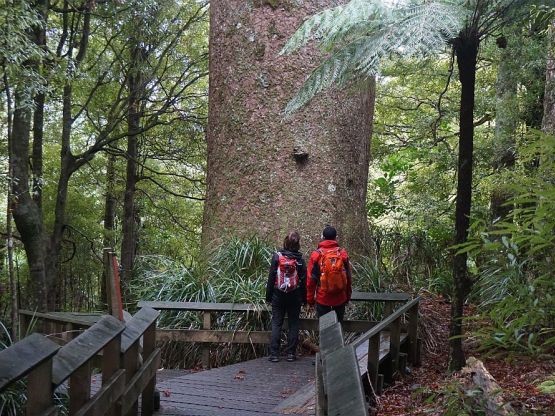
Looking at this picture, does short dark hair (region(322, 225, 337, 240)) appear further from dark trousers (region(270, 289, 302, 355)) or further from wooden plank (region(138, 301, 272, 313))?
wooden plank (region(138, 301, 272, 313))

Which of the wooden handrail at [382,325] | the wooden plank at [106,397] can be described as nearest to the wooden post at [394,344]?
the wooden handrail at [382,325]

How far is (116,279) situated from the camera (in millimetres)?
5859

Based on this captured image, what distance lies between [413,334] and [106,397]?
499cm

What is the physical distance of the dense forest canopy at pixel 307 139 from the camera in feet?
15.7

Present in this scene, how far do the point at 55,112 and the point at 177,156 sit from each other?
10.8ft

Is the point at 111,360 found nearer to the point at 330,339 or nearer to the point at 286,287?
the point at 330,339

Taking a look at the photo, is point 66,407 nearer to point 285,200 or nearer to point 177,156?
point 285,200

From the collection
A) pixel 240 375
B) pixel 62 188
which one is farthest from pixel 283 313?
pixel 62 188

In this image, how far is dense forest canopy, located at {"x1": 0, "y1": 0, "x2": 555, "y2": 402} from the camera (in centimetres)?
478

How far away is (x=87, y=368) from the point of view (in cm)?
293

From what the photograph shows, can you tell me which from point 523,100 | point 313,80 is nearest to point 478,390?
point 313,80

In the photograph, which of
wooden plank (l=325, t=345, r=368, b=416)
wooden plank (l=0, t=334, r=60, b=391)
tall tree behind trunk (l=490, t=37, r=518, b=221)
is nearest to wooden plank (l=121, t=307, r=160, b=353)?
wooden plank (l=0, t=334, r=60, b=391)

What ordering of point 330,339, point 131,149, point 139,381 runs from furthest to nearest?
point 131,149, point 139,381, point 330,339

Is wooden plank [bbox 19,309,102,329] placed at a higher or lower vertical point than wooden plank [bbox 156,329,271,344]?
higher
